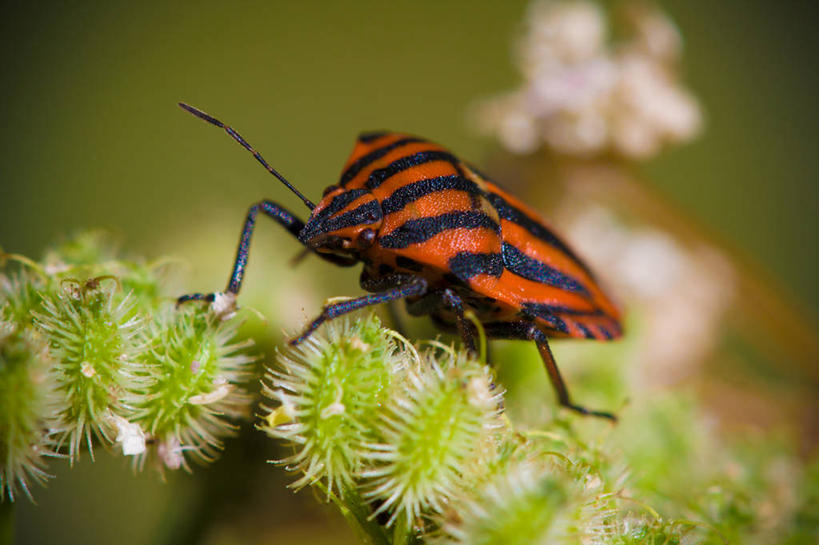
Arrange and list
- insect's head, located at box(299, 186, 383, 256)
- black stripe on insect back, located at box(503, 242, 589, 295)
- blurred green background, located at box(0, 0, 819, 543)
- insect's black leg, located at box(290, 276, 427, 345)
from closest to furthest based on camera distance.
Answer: insect's black leg, located at box(290, 276, 427, 345), insect's head, located at box(299, 186, 383, 256), black stripe on insect back, located at box(503, 242, 589, 295), blurred green background, located at box(0, 0, 819, 543)

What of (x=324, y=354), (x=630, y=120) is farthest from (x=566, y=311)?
(x=630, y=120)

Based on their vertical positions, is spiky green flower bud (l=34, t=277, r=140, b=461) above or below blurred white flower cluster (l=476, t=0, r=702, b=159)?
below

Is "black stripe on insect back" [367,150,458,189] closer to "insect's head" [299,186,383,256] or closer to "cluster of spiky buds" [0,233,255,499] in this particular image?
"insect's head" [299,186,383,256]

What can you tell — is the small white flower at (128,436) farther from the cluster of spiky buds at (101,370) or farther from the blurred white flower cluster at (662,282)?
the blurred white flower cluster at (662,282)

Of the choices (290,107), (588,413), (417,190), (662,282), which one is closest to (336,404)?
(417,190)

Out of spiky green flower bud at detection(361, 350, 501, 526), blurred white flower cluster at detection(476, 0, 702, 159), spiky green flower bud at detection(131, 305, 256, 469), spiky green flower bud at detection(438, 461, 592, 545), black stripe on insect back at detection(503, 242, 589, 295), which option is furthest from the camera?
blurred white flower cluster at detection(476, 0, 702, 159)

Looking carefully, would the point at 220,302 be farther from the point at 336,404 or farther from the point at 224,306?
the point at 336,404

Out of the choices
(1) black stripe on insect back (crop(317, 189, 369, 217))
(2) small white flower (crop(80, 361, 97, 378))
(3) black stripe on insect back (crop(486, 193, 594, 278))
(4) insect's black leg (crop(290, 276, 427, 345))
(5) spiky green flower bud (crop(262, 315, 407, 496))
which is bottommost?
(2) small white flower (crop(80, 361, 97, 378))

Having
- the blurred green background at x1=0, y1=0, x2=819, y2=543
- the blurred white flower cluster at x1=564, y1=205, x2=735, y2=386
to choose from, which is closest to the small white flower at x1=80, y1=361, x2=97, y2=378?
the blurred green background at x1=0, y1=0, x2=819, y2=543
